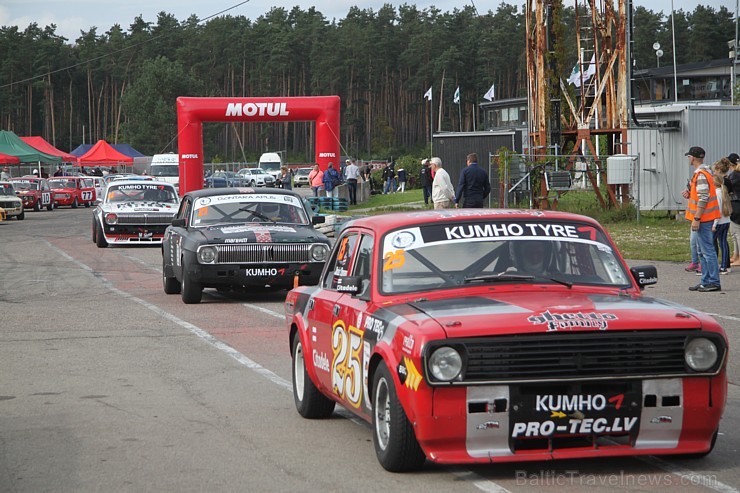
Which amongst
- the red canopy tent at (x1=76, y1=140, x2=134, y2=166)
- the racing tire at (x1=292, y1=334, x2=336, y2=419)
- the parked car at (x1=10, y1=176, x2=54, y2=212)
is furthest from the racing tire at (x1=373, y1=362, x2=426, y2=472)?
the red canopy tent at (x1=76, y1=140, x2=134, y2=166)

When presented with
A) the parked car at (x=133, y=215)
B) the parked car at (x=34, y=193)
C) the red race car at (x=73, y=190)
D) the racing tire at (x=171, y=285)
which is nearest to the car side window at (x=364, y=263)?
the racing tire at (x=171, y=285)

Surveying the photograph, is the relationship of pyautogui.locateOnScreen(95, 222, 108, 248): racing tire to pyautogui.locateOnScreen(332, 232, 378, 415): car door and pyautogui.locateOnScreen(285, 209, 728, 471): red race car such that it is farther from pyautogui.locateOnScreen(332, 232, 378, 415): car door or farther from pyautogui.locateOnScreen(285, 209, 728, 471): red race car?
pyautogui.locateOnScreen(285, 209, 728, 471): red race car

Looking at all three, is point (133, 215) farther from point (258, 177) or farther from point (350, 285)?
point (258, 177)

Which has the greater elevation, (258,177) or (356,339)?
(258,177)

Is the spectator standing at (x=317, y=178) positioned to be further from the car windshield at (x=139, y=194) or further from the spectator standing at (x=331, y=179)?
the car windshield at (x=139, y=194)

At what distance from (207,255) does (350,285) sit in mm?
8388

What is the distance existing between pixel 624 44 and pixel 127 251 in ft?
44.1

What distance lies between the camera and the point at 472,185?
71.9ft

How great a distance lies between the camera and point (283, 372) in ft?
31.7

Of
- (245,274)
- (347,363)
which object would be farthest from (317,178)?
(347,363)

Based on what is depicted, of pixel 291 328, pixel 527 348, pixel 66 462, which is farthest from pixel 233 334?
pixel 527 348

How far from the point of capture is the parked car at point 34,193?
176 ft

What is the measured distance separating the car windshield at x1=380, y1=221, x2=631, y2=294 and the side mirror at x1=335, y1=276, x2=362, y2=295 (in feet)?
0.60

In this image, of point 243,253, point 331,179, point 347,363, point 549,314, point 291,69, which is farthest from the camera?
point 291,69
